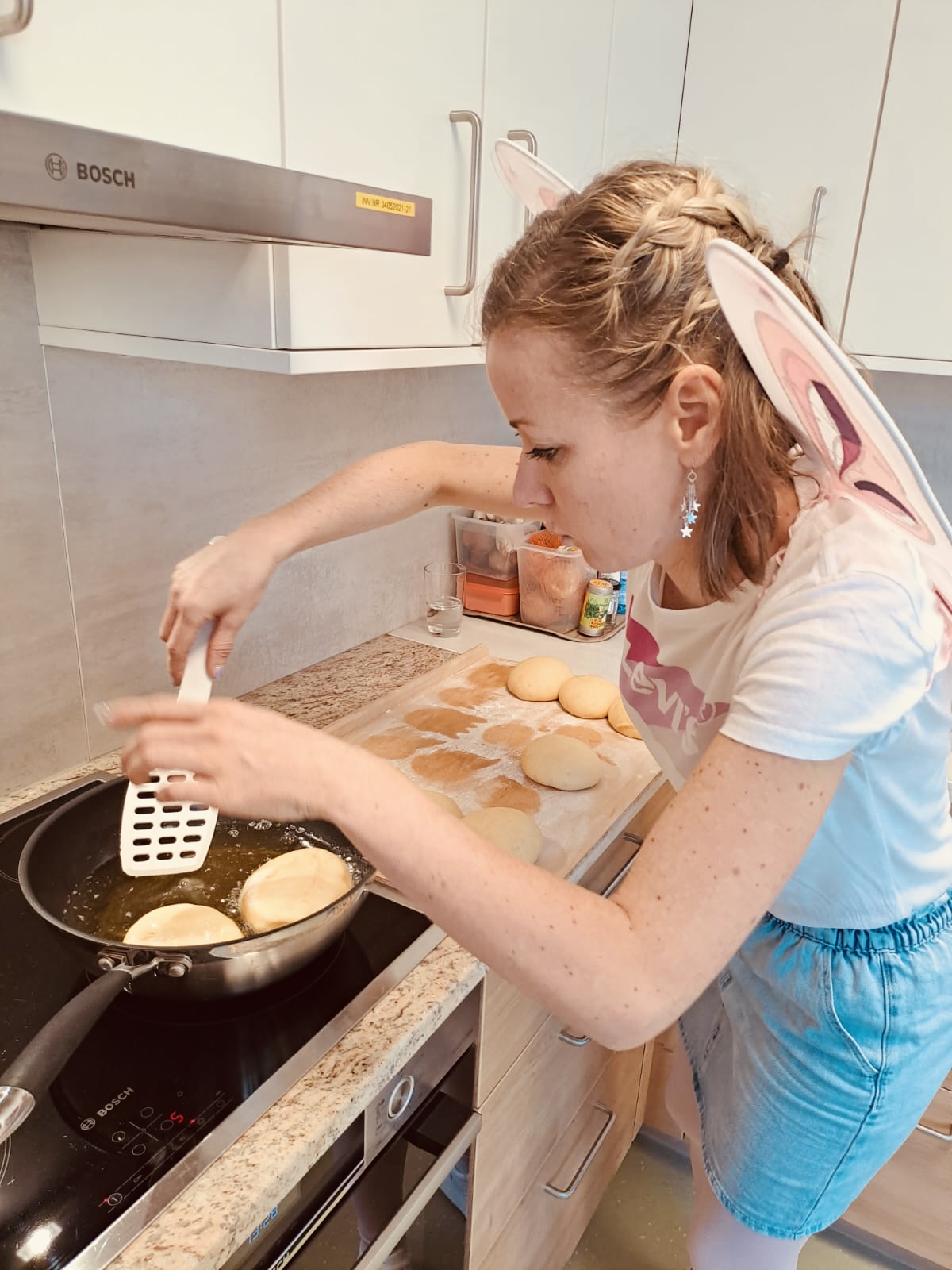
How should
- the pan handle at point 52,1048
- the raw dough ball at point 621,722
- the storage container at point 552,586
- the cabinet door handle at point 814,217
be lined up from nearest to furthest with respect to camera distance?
the pan handle at point 52,1048
the raw dough ball at point 621,722
the cabinet door handle at point 814,217
the storage container at point 552,586

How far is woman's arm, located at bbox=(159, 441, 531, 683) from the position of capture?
0.90 metres

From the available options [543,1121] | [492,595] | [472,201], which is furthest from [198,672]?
[492,595]

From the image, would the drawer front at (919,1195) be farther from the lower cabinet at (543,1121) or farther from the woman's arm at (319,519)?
the woman's arm at (319,519)

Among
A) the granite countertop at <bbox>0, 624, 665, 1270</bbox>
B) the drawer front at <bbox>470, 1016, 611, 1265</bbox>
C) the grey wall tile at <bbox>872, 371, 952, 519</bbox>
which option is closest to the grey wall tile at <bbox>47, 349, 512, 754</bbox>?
the granite countertop at <bbox>0, 624, 665, 1270</bbox>

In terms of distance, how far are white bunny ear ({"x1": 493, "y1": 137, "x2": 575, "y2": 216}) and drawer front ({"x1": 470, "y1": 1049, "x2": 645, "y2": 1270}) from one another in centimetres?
120

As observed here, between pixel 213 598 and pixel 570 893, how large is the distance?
477mm

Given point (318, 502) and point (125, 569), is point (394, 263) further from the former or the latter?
point (125, 569)

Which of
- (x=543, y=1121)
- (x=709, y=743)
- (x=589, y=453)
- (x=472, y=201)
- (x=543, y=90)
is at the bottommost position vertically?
(x=543, y=1121)

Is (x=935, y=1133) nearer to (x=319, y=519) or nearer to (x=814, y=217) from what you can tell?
(x=319, y=519)

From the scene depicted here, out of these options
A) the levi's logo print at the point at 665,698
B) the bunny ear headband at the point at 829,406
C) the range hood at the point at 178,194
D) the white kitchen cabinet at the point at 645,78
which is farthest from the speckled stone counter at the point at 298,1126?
the white kitchen cabinet at the point at 645,78

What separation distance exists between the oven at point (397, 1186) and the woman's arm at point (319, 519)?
0.45 m

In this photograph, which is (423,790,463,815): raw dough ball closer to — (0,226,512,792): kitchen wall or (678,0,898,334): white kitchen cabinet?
(0,226,512,792): kitchen wall

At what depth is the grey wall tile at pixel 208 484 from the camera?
1130 mm

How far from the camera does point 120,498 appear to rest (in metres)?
1.17
